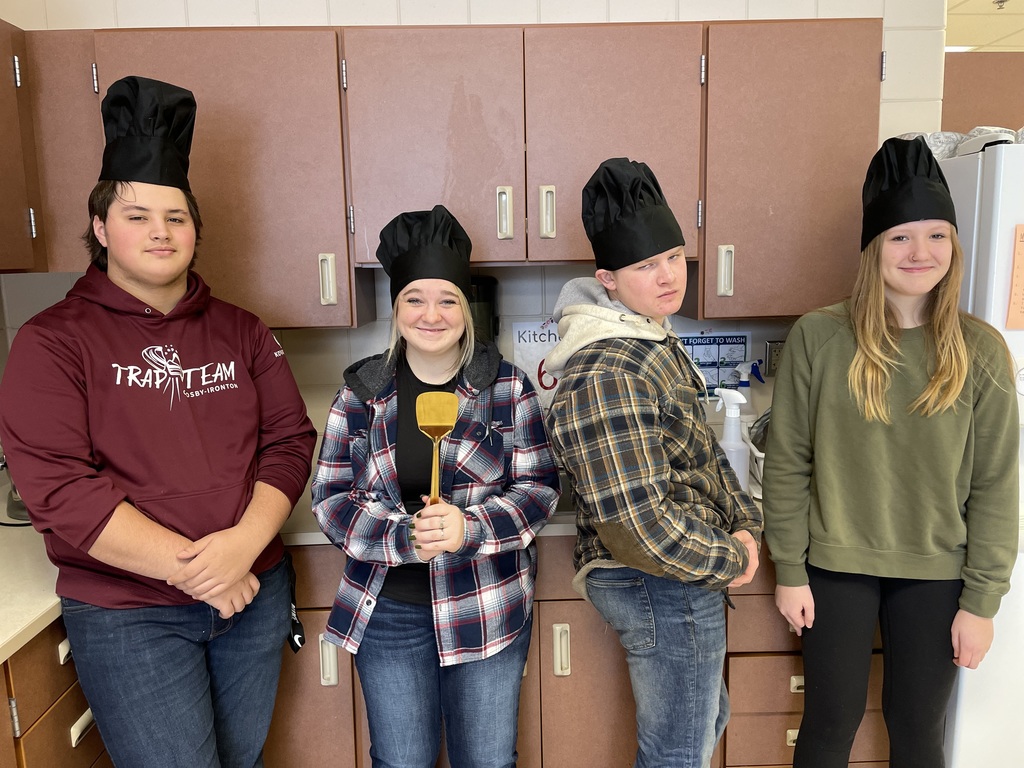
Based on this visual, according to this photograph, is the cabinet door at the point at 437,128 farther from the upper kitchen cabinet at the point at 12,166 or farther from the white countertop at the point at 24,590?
the white countertop at the point at 24,590

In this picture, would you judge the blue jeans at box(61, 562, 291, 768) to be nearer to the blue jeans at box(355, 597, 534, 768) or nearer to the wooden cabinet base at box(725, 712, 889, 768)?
the blue jeans at box(355, 597, 534, 768)

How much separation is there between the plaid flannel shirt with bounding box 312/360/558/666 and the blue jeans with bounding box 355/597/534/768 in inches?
1.5

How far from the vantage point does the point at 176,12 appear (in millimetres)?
1736

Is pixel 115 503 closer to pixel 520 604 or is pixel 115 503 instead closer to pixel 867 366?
pixel 520 604

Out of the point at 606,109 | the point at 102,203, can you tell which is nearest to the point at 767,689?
the point at 606,109

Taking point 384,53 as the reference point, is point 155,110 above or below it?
below

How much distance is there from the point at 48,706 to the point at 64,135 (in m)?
1.16

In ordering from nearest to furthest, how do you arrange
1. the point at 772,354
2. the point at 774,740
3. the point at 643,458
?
the point at 643,458
the point at 774,740
the point at 772,354

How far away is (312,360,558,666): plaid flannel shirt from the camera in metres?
1.17

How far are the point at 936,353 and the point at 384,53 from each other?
125 centimetres

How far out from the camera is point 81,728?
125 cm

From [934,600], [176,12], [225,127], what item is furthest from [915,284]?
[176,12]

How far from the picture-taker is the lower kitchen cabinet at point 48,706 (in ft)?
3.61

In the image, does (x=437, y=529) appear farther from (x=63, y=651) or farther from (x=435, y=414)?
(x=63, y=651)
